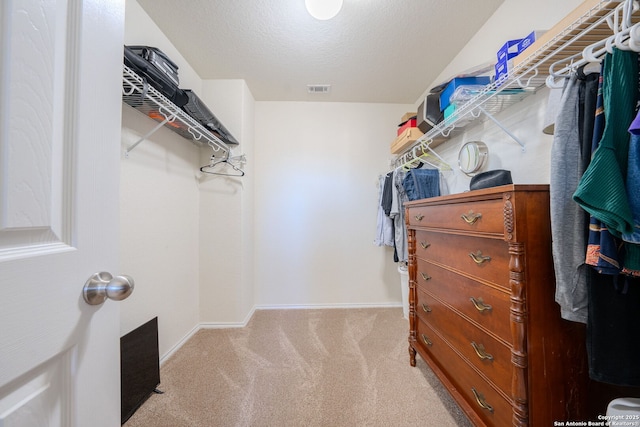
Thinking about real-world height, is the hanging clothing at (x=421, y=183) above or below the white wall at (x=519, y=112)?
below

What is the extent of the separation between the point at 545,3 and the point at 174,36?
229cm

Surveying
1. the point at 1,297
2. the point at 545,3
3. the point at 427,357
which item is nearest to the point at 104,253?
the point at 1,297

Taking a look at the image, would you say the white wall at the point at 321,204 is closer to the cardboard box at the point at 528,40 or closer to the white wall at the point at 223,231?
the white wall at the point at 223,231

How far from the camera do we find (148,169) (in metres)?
1.49

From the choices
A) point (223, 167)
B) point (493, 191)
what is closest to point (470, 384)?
point (493, 191)

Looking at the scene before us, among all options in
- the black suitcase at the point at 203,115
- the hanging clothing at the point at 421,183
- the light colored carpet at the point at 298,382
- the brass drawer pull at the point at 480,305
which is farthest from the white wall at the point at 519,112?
the black suitcase at the point at 203,115

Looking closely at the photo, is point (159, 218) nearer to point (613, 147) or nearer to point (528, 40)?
point (613, 147)

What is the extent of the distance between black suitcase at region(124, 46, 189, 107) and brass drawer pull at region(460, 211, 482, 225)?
64.6 inches

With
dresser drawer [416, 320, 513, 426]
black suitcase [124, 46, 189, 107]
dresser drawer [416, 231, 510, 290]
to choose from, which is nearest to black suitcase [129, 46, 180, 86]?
black suitcase [124, 46, 189, 107]

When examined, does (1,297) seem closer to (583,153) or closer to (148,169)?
(583,153)

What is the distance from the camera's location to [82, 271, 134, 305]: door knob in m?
0.42

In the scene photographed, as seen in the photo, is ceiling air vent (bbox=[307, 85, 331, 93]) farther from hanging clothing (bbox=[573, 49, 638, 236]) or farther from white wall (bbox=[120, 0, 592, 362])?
hanging clothing (bbox=[573, 49, 638, 236])

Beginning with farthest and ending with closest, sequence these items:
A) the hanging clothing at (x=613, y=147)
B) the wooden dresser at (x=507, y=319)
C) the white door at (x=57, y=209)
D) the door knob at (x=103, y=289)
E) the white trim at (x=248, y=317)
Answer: the white trim at (x=248, y=317) < the wooden dresser at (x=507, y=319) < the hanging clothing at (x=613, y=147) < the door knob at (x=103, y=289) < the white door at (x=57, y=209)

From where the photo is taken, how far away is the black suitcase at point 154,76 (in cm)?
107
